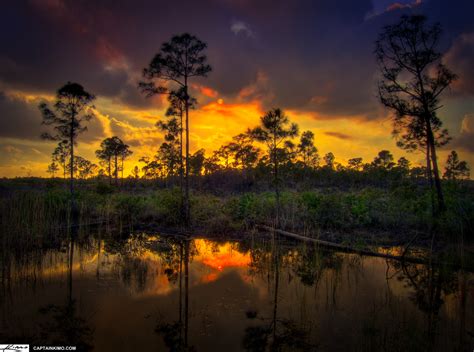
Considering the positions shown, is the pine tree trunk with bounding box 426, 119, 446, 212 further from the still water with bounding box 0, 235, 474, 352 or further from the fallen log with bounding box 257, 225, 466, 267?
the still water with bounding box 0, 235, 474, 352

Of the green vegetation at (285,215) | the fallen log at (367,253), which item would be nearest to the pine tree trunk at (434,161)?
the green vegetation at (285,215)

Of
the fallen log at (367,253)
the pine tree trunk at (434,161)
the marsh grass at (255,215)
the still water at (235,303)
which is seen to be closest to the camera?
the still water at (235,303)

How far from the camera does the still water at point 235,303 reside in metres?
4.89

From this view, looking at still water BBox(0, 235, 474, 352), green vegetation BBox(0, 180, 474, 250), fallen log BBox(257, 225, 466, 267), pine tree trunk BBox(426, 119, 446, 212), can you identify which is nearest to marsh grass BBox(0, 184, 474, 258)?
green vegetation BBox(0, 180, 474, 250)

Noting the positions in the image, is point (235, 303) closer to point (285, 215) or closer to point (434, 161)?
point (285, 215)

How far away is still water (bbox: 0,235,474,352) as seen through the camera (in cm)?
489

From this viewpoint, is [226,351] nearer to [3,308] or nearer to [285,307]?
[285,307]

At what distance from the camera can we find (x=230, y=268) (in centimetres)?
969

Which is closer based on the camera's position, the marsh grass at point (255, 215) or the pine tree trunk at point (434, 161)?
the marsh grass at point (255, 215)

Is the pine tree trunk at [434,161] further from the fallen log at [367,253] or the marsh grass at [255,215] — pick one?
the fallen log at [367,253]

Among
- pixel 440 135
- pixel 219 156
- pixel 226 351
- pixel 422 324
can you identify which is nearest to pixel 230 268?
pixel 226 351

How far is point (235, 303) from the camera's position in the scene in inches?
260

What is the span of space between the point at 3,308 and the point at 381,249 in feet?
42.0

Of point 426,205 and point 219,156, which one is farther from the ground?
point 219,156
